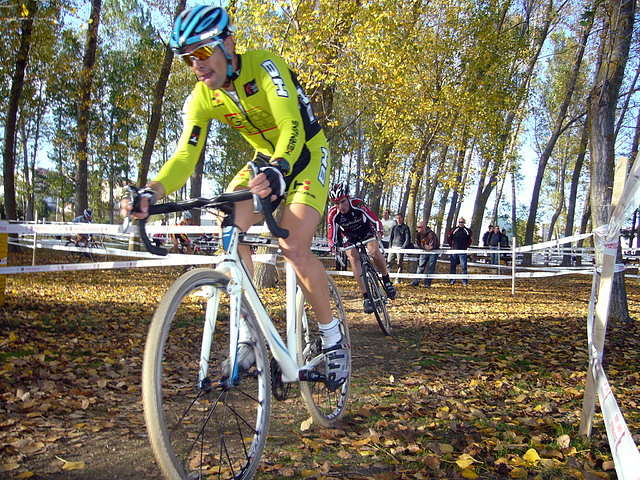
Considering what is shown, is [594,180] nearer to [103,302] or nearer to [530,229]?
[103,302]

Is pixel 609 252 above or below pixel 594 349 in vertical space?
above

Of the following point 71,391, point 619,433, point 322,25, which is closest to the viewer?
point 619,433

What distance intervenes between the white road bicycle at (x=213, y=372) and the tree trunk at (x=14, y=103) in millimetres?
14967

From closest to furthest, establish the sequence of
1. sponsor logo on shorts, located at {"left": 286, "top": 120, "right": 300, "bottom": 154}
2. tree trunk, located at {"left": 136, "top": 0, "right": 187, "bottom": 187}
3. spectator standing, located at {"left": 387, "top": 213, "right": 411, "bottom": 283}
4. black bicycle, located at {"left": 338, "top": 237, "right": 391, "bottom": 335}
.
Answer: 1. sponsor logo on shorts, located at {"left": 286, "top": 120, "right": 300, "bottom": 154}
2. black bicycle, located at {"left": 338, "top": 237, "right": 391, "bottom": 335}
3. tree trunk, located at {"left": 136, "top": 0, "right": 187, "bottom": 187}
4. spectator standing, located at {"left": 387, "top": 213, "right": 411, "bottom": 283}

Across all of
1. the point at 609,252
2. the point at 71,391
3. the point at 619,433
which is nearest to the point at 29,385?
the point at 71,391

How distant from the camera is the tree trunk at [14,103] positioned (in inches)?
594

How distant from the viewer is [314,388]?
3.44 meters

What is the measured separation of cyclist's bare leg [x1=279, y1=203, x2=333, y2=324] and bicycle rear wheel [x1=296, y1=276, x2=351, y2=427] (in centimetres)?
21

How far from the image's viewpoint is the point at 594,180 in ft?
25.3

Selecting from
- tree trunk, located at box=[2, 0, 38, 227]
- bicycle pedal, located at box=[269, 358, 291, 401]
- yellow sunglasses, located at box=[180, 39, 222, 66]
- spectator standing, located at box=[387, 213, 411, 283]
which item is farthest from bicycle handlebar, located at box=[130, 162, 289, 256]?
tree trunk, located at box=[2, 0, 38, 227]

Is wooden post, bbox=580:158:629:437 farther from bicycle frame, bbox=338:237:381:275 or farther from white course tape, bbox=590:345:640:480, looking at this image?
bicycle frame, bbox=338:237:381:275

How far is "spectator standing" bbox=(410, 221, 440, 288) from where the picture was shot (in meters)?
15.7

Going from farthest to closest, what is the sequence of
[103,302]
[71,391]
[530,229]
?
[530,229], [103,302], [71,391]

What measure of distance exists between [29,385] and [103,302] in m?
4.73
